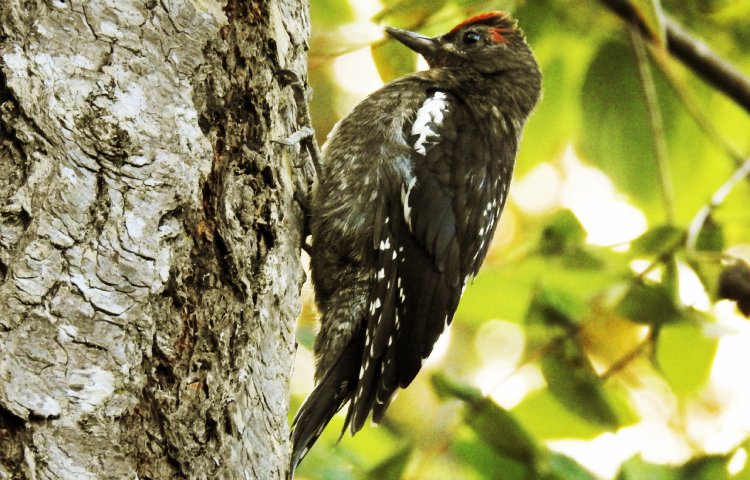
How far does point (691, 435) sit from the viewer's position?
16.4 feet

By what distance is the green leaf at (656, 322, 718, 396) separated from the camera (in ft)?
9.54

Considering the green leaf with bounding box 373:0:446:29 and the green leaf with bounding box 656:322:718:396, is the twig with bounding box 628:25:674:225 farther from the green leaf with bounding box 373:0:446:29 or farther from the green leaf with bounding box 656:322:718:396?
the green leaf with bounding box 373:0:446:29

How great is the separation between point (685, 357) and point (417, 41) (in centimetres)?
153

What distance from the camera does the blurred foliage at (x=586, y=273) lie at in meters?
2.94

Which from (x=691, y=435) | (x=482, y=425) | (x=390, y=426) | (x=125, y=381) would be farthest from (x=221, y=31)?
(x=691, y=435)


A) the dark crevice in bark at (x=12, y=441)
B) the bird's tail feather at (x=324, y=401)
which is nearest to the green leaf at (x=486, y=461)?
the bird's tail feather at (x=324, y=401)

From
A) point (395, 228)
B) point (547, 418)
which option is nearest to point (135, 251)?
point (395, 228)

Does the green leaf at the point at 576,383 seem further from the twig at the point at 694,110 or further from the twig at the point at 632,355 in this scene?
the twig at the point at 694,110

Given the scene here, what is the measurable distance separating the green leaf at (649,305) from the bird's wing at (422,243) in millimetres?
591

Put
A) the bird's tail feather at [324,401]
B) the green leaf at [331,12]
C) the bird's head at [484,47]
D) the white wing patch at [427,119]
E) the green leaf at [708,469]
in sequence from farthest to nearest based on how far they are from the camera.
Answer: the bird's head at [484,47] < the green leaf at [331,12] < the white wing patch at [427,119] < the green leaf at [708,469] < the bird's tail feather at [324,401]

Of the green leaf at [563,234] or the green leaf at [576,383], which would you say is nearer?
the green leaf at [576,383]

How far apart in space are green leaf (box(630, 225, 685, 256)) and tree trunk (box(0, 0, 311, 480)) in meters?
1.49

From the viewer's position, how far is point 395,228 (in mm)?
3146

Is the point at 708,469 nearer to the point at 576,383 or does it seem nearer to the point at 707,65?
the point at 576,383
